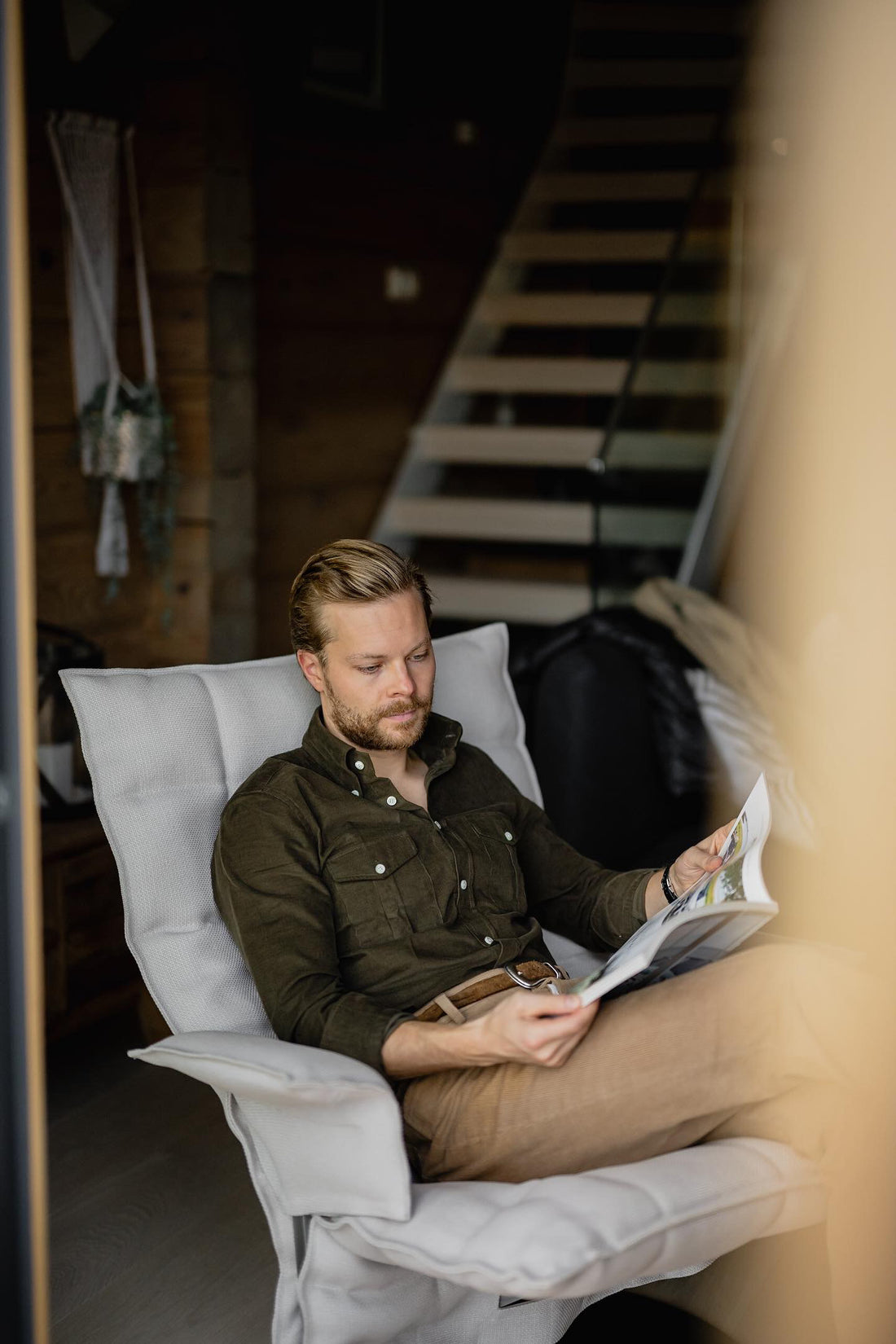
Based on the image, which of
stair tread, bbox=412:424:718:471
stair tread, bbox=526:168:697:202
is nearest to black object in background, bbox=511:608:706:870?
stair tread, bbox=412:424:718:471

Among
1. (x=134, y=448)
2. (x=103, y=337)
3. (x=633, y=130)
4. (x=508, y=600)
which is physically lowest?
(x=508, y=600)

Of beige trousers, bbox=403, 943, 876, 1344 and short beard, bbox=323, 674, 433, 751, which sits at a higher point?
short beard, bbox=323, 674, 433, 751

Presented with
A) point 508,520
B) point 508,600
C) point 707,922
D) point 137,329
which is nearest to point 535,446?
point 508,520

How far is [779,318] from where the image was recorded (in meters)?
4.40

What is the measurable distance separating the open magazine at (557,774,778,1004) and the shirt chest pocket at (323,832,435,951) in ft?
0.72

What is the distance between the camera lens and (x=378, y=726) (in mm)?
1831

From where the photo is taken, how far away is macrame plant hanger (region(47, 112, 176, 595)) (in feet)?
10.6

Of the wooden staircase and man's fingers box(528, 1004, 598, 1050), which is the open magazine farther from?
the wooden staircase

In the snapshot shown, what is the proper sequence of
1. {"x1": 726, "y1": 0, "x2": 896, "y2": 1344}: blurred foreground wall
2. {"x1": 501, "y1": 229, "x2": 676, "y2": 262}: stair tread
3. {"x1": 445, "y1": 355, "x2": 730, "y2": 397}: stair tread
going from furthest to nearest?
{"x1": 501, "y1": 229, "x2": 676, "y2": 262}: stair tread, {"x1": 445, "y1": 355, "x2": 730, "y2": 397}: stair tread, {"x1": 726, "y1": 0, "x2": 896, "y2": 1344}: blurred foreground wall

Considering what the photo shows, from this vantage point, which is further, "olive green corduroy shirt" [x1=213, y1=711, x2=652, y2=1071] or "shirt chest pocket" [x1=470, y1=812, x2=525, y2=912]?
"shirt chest pocket" [x1=470, y1=812, x2=525, y2=912]

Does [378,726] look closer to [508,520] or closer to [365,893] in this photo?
[365,893]

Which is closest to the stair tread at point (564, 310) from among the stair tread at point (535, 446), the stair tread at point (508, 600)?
the stair tread at point (535, 446)

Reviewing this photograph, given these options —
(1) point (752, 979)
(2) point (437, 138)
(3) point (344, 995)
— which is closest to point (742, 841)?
(1) point (752, 979)

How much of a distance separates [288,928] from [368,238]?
3653mm
